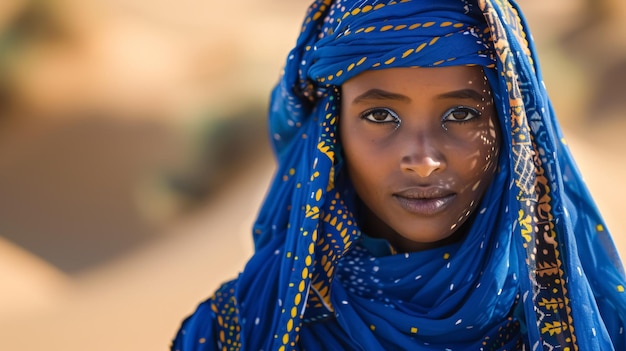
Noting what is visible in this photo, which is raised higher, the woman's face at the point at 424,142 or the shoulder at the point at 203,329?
the woman's face at the point at 424,142

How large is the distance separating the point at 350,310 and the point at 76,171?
3410 millimetres

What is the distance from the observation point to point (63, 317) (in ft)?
13.6

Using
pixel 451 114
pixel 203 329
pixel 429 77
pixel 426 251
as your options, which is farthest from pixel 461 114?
pixel 203 329

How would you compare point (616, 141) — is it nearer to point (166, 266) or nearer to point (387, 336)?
point (166, 266)

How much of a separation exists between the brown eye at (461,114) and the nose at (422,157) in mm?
79

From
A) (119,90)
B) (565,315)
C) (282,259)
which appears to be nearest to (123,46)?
(119,90)

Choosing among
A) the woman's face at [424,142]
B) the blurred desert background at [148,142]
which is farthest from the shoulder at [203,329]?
the blurred desert background at [148,142]

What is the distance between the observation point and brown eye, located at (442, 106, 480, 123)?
194 cm

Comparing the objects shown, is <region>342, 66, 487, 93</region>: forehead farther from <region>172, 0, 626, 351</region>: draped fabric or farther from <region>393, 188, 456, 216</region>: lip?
<region>393, 188, 456, 216</region>: lip

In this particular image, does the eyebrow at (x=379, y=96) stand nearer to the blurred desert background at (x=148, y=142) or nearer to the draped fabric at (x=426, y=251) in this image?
the draped fabric at (x=426, y=251)

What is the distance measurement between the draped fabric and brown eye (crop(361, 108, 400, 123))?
0.36ft

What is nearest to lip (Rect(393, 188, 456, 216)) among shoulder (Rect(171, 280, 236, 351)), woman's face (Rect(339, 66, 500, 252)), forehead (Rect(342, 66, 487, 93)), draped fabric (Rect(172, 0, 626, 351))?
woman's face (Rect(339, 66, 500, 252))

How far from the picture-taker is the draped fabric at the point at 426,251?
183 centimetres

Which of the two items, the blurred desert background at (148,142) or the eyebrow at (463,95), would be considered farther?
the blurred desert background at (148,142)
